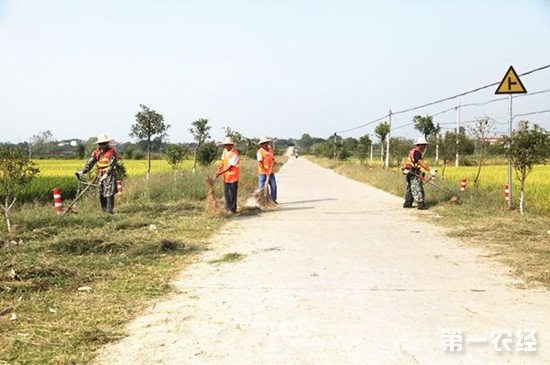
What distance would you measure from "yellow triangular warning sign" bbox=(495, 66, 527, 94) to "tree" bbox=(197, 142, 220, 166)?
19280 mm

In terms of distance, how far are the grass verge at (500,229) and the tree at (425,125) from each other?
2375cm

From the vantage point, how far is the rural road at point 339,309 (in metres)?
3.35

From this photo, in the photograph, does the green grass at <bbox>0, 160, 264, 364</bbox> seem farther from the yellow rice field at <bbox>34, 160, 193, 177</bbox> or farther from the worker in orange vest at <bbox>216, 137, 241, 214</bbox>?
the yellow rice field at <bbox>34, 160, 193, 177</bbox>

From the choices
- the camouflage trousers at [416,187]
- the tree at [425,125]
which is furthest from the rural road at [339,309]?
the tree at [425,125]

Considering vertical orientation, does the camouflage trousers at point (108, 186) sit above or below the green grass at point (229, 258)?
above

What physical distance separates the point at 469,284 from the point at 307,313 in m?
2.06

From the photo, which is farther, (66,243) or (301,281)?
(66,243)

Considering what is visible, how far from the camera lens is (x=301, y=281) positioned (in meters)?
5.23

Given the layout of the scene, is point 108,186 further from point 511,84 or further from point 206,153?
point 206,153

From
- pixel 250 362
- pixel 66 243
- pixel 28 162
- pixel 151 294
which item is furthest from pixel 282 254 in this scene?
pixel 28 162

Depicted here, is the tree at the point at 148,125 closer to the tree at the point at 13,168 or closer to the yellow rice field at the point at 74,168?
the yellow rice field at the point at 74,168

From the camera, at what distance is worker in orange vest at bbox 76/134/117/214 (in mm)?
9641

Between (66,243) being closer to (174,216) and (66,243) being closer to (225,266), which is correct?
(225,266)

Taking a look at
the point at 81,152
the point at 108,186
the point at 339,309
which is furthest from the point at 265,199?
the point at 81,152
